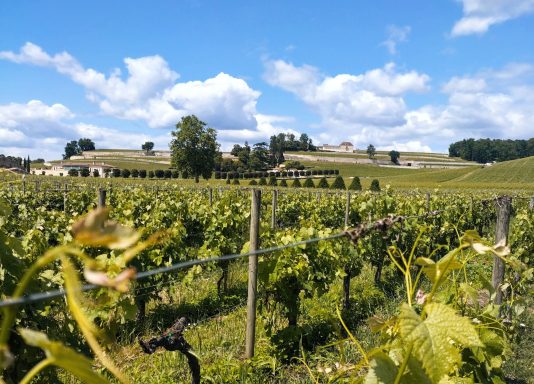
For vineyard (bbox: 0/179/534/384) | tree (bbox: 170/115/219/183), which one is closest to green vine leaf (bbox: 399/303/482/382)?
vineyard (bbox: 0/179/534/384)

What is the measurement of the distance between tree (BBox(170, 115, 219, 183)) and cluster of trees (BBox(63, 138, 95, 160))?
9947 cm

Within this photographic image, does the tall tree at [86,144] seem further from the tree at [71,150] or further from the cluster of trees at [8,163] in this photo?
the cluster of trees at [8,163]

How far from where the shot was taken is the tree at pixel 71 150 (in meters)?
155

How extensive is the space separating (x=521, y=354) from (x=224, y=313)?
Answer: 144 inches

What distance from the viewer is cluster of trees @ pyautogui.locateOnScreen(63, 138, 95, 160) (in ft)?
510

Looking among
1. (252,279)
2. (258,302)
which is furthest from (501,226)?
(258,302)

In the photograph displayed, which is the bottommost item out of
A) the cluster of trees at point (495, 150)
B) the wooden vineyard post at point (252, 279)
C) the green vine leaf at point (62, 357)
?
the wooden vineyard post at point (252, 279)

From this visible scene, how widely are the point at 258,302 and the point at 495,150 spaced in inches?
5753

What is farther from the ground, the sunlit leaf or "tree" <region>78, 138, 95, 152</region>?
"tree" <region>78, 138, 95, 152</region>

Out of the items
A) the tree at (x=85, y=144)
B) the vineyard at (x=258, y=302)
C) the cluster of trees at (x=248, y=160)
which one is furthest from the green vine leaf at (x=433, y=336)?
the tree at (x=85, y=144)

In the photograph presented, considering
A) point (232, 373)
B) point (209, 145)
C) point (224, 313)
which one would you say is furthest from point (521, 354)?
point (209, 145)

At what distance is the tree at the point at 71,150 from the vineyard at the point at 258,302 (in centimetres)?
15718

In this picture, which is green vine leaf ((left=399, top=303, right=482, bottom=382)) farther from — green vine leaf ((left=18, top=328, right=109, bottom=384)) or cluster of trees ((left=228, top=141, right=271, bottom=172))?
cluster of trees ((left=228, top=141, right=271, bottom=172))

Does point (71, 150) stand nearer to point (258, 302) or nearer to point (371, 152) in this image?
point (371, 152)
